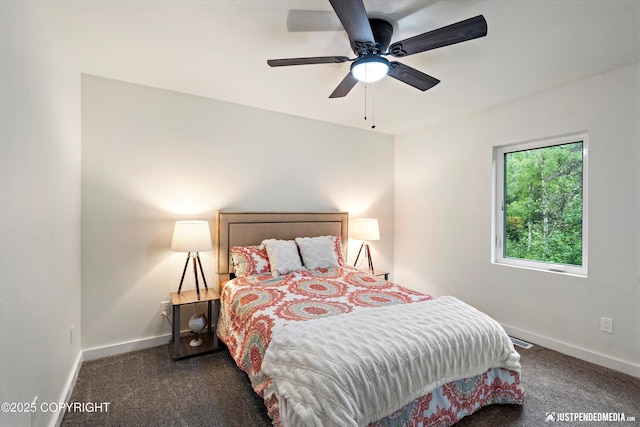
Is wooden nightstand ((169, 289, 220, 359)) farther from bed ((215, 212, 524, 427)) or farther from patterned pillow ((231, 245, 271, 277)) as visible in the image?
patterned pillow ((231, 245, 271, 277))

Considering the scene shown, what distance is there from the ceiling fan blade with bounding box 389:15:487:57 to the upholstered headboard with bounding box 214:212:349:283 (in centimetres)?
220

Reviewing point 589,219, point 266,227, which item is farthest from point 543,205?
point 266,227

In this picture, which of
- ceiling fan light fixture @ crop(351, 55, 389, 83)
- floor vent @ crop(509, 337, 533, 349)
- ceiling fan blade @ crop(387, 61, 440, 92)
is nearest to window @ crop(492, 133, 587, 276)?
floor vent @ crop(509, 337, 533, 349)

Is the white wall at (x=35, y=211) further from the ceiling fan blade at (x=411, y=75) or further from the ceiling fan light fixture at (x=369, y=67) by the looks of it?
the ceiling fan blade at (x=411, y=75)

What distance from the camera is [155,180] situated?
2895mm

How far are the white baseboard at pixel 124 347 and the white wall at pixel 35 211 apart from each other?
1.42 ft

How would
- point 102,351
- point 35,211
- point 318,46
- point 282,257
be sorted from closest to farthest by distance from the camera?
1. point 35,211
2. point 318,46
3. point 102,351
4. point 282,257

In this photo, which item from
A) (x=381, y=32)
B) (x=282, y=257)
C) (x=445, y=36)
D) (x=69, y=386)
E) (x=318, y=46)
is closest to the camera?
(x=445, y=36)

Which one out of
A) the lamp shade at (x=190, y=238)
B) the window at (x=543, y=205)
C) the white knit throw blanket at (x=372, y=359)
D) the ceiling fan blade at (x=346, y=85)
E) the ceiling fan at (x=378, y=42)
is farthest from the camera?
the window at (x=543, y=205)

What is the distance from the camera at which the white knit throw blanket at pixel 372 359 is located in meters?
1.34

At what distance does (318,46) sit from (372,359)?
210 centimetres

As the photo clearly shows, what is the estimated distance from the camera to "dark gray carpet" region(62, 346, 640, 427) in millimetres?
1867

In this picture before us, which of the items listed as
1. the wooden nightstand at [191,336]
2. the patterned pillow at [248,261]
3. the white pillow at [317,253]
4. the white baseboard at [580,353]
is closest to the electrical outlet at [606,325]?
the white baseboard at [580,353]

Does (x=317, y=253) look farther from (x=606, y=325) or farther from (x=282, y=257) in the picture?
(x=606, y=325)
